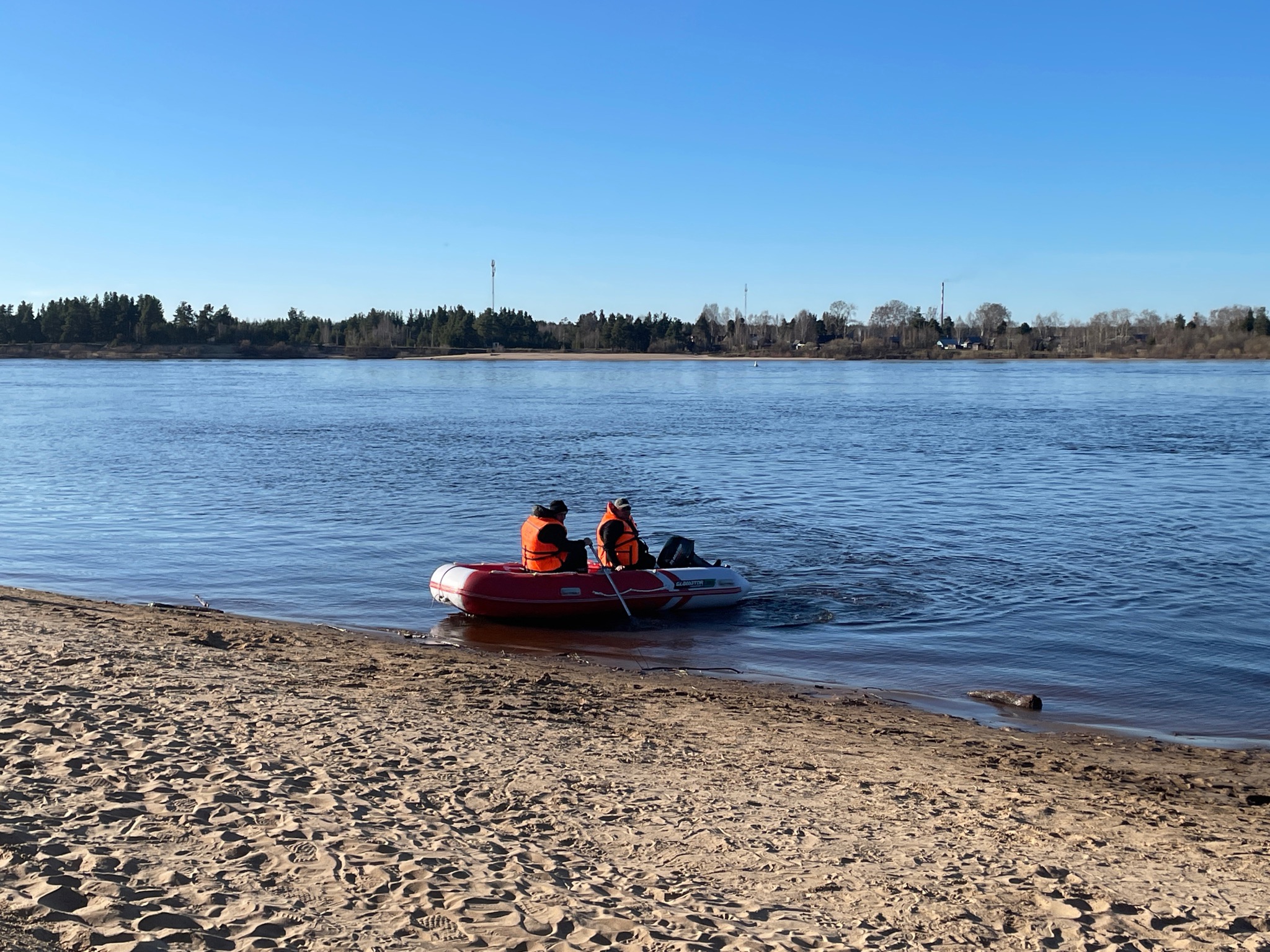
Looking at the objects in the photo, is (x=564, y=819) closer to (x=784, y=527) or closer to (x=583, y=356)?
(x=784, y=527)

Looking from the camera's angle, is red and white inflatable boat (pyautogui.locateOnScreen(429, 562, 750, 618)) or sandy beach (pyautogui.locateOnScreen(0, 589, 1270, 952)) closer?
sandy beach (pyautogui.locateOnScreen(0, 589, 1270, 952))

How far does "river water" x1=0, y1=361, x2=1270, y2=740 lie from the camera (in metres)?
12.7

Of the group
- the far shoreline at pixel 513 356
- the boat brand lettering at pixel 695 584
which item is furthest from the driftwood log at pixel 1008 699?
the far shoreline at pixel 513 356

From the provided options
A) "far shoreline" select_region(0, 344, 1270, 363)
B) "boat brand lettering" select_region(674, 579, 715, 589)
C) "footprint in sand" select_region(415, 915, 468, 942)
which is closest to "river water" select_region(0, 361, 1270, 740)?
"boat brand lettering" select_region(674, 579, 715, 589)

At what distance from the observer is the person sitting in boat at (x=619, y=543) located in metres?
14.8

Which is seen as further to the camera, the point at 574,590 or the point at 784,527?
the point at 784,527

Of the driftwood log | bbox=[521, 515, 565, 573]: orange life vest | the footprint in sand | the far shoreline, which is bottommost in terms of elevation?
the driftwood log

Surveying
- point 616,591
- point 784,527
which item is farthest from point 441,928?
point 784,527

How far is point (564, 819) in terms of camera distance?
656 cm

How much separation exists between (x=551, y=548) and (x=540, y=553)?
0.16m

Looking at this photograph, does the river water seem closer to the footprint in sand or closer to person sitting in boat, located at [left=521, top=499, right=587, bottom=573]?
person sitting in boat, located at [left=521, top=499, right=587, bottom=573]

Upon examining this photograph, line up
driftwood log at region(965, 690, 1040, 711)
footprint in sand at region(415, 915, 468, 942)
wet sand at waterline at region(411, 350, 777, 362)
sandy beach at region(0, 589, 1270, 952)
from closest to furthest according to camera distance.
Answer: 1. footprint in sand at region(415, 915, 468, 942)
2. sandy beach at region(0, 589, 1270, 952)
3. driftwood log at region(965, 690, 1040, 711)
4. wet sand at waterline at region(411, 350, 777, 362)

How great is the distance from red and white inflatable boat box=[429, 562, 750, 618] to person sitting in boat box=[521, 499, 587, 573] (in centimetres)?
17

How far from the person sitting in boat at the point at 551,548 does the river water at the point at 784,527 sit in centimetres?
101
